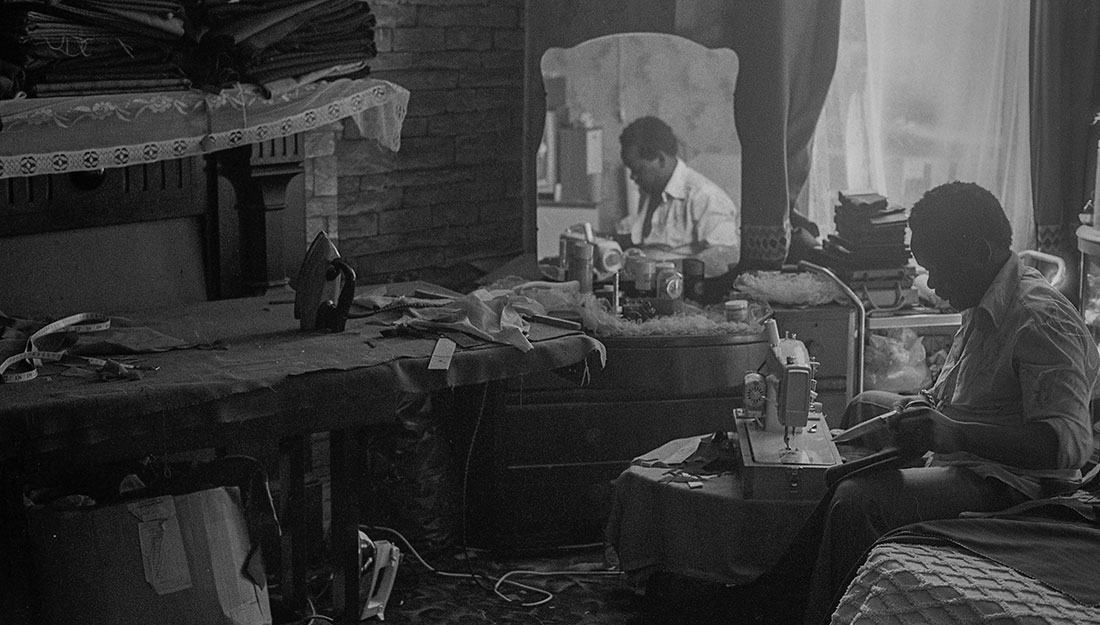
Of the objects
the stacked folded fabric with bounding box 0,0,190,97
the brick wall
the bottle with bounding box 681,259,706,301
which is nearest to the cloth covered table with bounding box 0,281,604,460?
the stacked folded fabric with bounding box 0,0,190,97

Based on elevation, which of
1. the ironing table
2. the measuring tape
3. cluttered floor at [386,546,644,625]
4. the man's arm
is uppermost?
the measuring tape

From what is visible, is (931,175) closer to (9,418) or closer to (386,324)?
(386,324)

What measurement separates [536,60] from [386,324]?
1.60 metres

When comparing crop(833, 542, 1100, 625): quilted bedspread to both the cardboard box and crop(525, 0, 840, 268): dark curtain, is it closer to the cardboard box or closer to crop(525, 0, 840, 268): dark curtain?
the cardboard box

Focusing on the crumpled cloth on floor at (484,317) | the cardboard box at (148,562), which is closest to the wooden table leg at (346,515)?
the cardboard box at (148,562)

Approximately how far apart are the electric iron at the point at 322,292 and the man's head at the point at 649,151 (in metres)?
1.59

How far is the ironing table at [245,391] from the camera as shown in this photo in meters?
2.95

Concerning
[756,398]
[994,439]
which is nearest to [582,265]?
[756,398]

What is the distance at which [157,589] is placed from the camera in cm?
336

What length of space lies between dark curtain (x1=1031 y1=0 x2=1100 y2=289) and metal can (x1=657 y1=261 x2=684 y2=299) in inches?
61.5

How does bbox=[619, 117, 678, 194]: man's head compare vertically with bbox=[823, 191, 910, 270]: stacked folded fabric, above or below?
above

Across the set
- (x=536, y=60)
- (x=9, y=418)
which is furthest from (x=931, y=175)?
A: (x=9, y=418)

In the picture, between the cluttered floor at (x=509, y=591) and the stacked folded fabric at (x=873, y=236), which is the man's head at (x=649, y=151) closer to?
the stacked folded fabric at (x=873, y=236)

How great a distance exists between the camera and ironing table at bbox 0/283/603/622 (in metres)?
2.95
